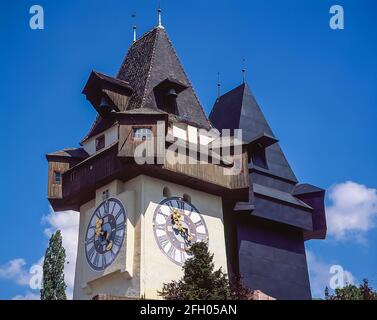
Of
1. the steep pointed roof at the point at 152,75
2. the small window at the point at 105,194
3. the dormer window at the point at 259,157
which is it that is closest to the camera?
the small window at the point at 105,194

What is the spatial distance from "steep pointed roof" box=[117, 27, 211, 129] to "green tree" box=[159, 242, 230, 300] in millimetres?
6576

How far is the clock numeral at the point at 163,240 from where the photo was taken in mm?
23066

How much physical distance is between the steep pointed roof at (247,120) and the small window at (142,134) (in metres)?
4.93

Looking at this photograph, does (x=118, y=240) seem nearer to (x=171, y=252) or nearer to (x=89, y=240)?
(x=171, y=252)

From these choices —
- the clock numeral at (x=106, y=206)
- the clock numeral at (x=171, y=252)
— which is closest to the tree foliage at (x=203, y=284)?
the clock numeral at (x=171, y=252)

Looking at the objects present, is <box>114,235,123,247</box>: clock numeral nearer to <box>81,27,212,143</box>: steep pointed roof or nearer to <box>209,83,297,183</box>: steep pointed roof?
<box>81,27,212,143</box>: steep pointed roof

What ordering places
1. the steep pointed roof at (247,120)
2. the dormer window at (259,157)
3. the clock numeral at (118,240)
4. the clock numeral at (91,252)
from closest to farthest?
1. the clock numeral at (118,240)
2. the clock numeral at (91,252)
3. the dormer window at (259,157)
4. the steep pointed roof at (247,120)

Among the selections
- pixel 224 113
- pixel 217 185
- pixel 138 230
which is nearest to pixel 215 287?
pixel 138 230

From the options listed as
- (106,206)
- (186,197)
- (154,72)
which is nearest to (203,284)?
(186,197)

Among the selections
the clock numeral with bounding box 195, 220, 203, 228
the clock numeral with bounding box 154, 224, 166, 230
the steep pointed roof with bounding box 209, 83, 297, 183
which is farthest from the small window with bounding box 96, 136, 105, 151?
the steep pointed roof with bounding box 209, 83, 297, 183

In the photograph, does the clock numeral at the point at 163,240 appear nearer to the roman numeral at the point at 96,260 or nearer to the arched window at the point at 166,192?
the arched window at the point at 166,192

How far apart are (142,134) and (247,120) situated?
593 centimetres
